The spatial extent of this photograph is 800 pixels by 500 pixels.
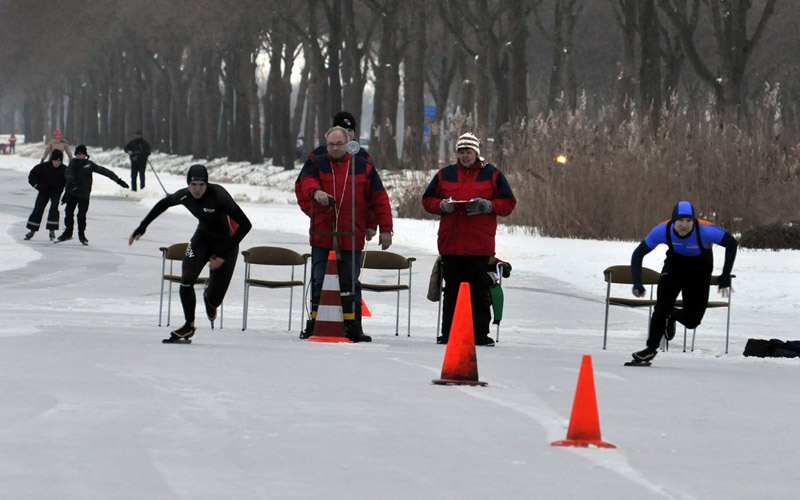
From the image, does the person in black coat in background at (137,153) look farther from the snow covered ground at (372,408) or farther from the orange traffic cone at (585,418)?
the orange traffic cone at (585,418)

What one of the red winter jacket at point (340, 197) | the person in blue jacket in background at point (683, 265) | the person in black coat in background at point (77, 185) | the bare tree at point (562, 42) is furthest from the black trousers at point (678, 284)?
the bare tree at point (562, 42)

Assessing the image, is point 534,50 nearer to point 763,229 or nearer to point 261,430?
point 763,229

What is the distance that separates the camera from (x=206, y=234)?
1316 centimetres

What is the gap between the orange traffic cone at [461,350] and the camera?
33.9ft

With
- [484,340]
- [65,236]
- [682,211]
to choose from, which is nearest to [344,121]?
[484,340]

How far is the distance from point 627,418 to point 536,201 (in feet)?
59.4

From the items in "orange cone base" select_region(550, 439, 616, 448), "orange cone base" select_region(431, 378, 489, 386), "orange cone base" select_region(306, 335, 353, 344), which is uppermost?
"orange cone base" select_region(550, 439, 616, 448)

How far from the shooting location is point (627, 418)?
9.37 metres

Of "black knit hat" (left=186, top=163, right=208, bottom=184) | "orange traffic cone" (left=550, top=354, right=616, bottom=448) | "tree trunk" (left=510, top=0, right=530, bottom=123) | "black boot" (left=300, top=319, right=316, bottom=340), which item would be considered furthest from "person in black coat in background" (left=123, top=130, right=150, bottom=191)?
"orange traffic cone" (left=550, top=354, right=616, bottom=448)

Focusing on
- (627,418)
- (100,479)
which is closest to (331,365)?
(627,418)

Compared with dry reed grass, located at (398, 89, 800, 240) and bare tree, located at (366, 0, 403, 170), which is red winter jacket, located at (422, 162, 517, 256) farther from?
bare tree, located at (366, 0, 403, 170)

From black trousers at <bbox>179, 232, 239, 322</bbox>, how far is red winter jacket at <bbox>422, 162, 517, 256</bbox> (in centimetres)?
177

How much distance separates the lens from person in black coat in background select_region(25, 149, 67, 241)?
1017 inches

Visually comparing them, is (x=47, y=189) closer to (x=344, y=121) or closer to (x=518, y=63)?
(x=344, y=121)
